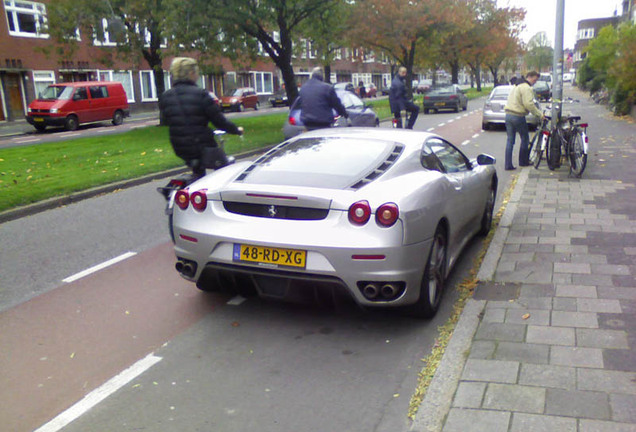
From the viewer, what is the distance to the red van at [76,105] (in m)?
27.2

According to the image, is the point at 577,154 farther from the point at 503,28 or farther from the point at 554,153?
the point at 503,28

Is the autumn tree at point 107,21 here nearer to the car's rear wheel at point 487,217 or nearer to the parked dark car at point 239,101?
the car's rear wheel at point 487,217

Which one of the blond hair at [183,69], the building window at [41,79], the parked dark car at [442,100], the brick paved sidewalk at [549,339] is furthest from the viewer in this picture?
the building window at [41,79]

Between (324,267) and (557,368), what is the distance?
60.6 inches

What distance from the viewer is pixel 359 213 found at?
416cm

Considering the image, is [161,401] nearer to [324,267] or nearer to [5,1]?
[324,267]

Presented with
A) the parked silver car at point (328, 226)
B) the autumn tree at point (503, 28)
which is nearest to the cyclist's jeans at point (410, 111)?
the parked silver car at point (328, 226)

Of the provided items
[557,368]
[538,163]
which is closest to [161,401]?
[557,368]

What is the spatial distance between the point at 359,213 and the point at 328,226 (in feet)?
0.74

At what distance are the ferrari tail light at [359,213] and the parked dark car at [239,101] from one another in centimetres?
3958

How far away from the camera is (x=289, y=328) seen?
456 centimetres

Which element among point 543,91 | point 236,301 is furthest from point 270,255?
point 543,91

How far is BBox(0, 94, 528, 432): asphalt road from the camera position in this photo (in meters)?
3.38

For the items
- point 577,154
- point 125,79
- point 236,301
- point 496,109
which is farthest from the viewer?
point 125,79
